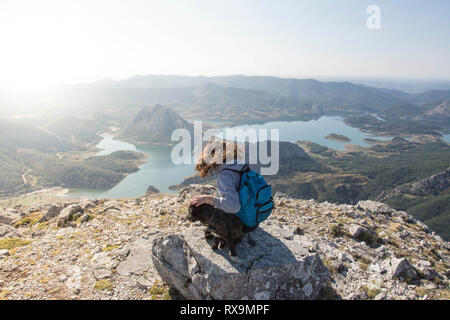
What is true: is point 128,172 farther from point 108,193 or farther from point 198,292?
point 198,292

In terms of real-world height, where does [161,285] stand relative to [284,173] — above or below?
above

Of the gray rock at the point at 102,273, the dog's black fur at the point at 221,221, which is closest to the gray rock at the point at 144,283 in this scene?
the gray rock at the point at 102,273

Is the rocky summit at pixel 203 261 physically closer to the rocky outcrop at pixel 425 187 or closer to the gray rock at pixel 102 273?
the gray rock at pixel 102 273

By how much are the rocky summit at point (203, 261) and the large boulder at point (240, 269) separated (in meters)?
0.02

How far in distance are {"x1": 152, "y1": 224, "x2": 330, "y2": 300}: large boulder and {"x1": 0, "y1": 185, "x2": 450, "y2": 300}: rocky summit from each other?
0.02 meters

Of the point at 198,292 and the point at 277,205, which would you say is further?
the point at 277,205

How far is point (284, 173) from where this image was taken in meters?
182

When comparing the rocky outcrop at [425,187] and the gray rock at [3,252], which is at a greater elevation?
the gray rock at [3,252]

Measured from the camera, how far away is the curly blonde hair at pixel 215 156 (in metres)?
5.11

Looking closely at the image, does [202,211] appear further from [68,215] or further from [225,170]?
[68,215]

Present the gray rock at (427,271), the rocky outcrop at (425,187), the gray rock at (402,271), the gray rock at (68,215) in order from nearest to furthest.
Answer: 1. the gray rock at (402,271)
2. the gray rock at (427,271)
3. the gray rock at (68,215)
4. the rocky outcrop at (425,187)
